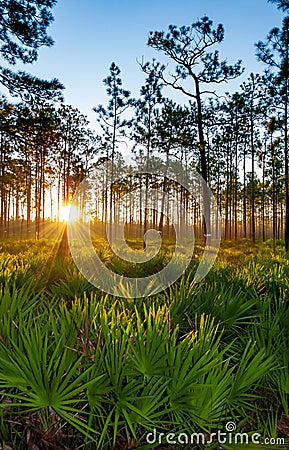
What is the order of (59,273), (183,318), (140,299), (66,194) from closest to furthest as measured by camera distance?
(183,318)
(140,299)
(59,273)
(66,194)

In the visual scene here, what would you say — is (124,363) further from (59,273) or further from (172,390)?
(59,273)

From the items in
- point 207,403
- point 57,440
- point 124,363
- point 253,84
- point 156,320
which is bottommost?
point 57,440

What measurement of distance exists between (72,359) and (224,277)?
10.2 feet

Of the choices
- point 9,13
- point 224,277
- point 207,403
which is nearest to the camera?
point 207,403

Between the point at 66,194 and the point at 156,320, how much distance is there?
45.0 meters

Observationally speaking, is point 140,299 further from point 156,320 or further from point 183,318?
point 156,320

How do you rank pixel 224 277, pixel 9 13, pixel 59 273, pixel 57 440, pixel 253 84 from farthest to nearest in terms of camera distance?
pixel 253 84 < pixel 9 13 < pixel 59 273 < pixel 224 277 < pixel 57 440

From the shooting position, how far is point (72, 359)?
160cm

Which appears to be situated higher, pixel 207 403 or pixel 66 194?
pixel 66 194

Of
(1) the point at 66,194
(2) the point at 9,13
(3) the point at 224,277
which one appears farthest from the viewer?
(1) the point at 66,194

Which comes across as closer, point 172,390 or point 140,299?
point 172,390

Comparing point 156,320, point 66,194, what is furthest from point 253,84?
point 156,320

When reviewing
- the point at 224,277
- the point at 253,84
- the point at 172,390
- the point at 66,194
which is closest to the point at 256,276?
the point at 224,277

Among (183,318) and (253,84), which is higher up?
(253,84)
